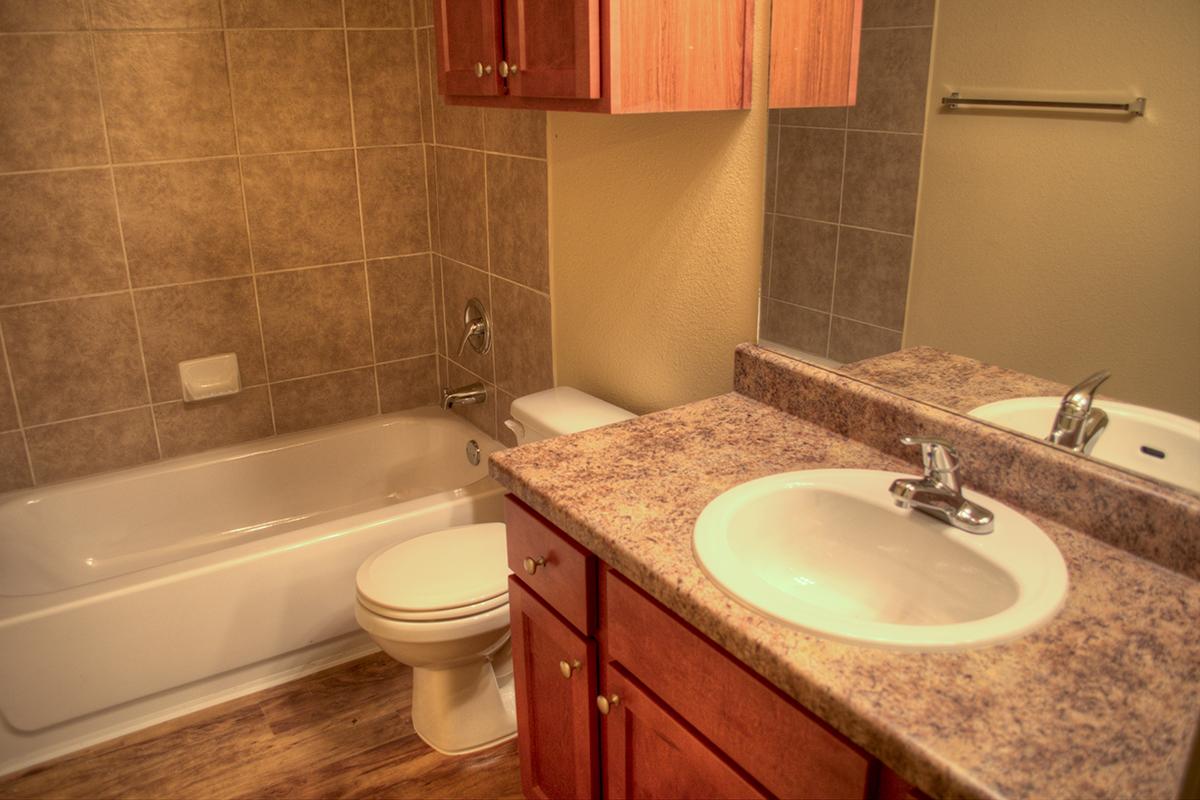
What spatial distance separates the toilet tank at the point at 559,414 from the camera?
2.12 m

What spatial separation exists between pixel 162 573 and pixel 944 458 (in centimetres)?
180

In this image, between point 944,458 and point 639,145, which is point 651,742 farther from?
point 639,145

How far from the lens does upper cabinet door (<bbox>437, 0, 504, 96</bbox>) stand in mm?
1771

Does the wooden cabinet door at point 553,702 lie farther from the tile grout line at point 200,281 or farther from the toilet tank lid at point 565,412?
the tile grout line at point 200,281

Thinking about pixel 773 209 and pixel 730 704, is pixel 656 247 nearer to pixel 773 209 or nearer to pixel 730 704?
pixel 773 209

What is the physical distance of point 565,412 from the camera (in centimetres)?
218

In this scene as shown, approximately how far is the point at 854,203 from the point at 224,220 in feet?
6.23

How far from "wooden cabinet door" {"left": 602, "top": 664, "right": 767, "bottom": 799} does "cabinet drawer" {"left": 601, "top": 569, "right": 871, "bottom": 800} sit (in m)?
0.02

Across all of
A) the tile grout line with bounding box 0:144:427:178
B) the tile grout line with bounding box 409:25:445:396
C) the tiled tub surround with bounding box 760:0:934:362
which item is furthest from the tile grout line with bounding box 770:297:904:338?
the tile grout line with bounding box 409:25:445:396

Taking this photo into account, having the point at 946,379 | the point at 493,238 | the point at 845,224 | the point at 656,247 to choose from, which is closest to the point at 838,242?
the point at 845,224

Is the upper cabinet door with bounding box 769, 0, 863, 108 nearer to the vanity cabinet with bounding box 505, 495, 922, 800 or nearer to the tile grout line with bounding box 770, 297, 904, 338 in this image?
the tile grout line with bounding box 770, 297, 904, 338

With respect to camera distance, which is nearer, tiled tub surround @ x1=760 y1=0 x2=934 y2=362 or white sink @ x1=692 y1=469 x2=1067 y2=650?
white sink @ x1=692 y1=469 x2=1067 y2=650

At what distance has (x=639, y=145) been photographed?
2018 millimetres

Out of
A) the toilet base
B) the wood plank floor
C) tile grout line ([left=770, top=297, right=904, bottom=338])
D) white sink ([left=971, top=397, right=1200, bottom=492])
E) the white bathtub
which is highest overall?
tile grout line ([left=770, top=297, right=904, bottom=338])
